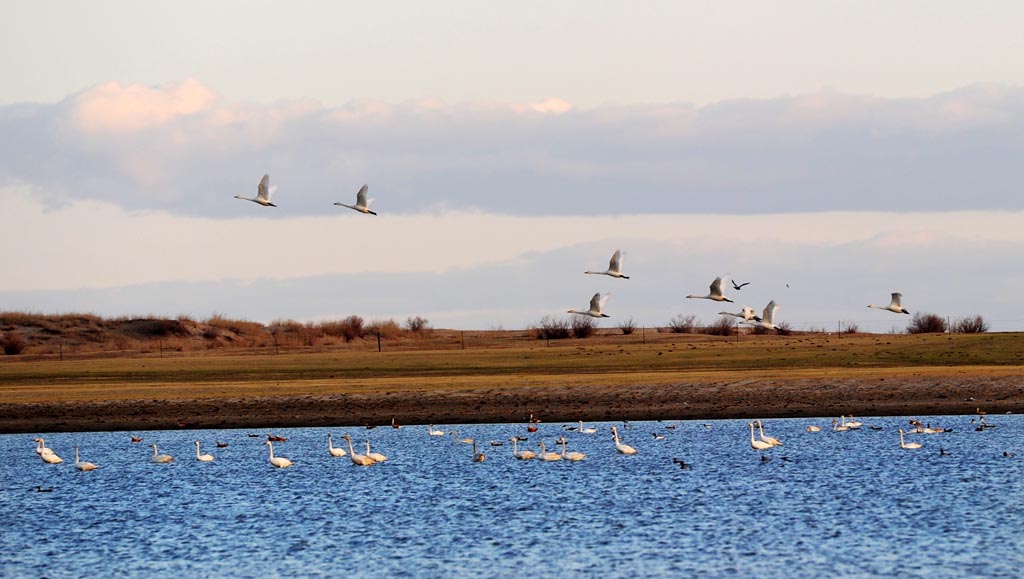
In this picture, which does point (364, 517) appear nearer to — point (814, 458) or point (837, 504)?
point (837, 504)

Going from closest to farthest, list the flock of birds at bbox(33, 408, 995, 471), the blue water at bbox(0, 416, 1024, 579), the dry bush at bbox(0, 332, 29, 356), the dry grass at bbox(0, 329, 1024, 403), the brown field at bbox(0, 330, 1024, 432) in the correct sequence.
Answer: the blue water at bbox(0, 416, 1024, 579) < the flock of birds at bbox(33, 408, 995, 471) < the brown field at bbox(0, 330, 1024, 432) < the dry grass at bbox(0, 329, 1024, 403) < the dry bush at bbox(0, 332, 29, 356)

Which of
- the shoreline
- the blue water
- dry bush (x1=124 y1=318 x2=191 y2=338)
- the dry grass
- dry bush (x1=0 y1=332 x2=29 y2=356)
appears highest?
dry bush (x1=124 y1=318 x2=191 y2=338)

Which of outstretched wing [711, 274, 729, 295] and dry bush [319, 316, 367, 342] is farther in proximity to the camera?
dry bush [319, 316, 367, 342]

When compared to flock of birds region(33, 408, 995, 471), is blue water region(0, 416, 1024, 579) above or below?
below

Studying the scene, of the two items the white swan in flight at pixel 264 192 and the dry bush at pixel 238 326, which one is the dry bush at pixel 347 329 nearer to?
the dry bush at pixel 238 326

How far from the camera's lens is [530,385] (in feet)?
184

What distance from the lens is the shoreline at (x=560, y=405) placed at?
165 feet

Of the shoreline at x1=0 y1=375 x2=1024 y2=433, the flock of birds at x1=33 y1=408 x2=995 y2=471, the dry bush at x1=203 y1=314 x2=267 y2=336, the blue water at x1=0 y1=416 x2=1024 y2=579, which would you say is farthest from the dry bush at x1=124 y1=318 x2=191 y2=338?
the flock of birds at x1=33 y1=408 x2=995 y2=471

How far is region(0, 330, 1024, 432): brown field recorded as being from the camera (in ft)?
169

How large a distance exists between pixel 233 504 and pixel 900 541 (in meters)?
15.0

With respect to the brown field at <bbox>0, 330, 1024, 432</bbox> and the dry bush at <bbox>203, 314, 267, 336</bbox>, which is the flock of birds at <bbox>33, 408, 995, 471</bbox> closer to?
the brown field at <bbox>0, 330, 1024, 432</bbox>

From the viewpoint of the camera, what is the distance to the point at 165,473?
39.1 meters

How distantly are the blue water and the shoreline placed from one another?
163 inches

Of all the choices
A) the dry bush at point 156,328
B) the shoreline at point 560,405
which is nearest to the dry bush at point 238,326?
the dry bush at point 156,328
